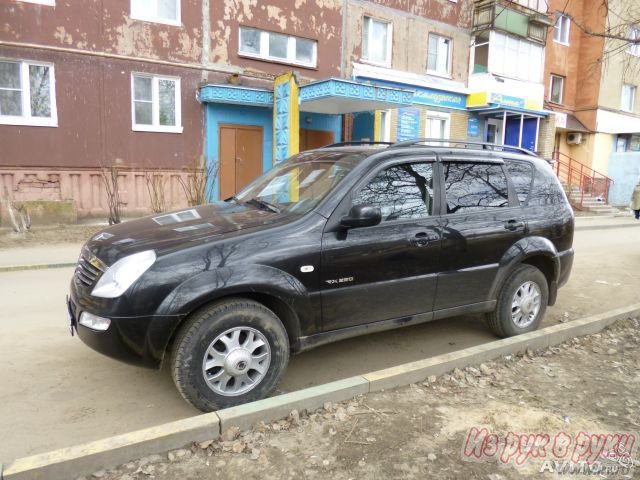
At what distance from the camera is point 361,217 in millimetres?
3523

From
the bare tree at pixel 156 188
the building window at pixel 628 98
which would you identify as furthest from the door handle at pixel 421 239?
the building window at pixel 628 98

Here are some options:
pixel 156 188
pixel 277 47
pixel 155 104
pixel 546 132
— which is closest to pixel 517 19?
pixel 546 132

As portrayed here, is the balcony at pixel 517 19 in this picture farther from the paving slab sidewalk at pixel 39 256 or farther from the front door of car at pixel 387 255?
the front door of car at pixel 387 255

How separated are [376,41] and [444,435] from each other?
1660 centimetres

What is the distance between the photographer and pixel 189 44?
13.8 metres

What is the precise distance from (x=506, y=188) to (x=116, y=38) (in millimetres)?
11695

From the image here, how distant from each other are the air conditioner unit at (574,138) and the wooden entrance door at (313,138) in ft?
50.3

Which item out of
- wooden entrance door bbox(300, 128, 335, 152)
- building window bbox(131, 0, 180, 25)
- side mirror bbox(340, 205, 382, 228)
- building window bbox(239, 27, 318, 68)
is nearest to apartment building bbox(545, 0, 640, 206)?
wooden entrance door bbox(300, 128, 335, 152)

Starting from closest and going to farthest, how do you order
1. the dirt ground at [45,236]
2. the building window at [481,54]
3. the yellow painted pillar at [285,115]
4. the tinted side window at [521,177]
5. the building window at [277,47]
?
the tinted side window at [521,177]
the dirt ground at [45,236]
the yellow painted pillar at [285,115]
the building window at [277,47]
the building window at [481,54]

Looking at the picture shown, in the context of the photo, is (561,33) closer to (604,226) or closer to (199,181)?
(604,226)

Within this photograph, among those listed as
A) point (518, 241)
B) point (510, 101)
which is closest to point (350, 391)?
point (518, 241)

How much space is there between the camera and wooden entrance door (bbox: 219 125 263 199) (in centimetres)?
1480

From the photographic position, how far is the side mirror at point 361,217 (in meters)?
3.53

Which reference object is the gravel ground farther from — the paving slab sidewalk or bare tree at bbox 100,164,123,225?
bare tree at bbox 100,164,123,225
